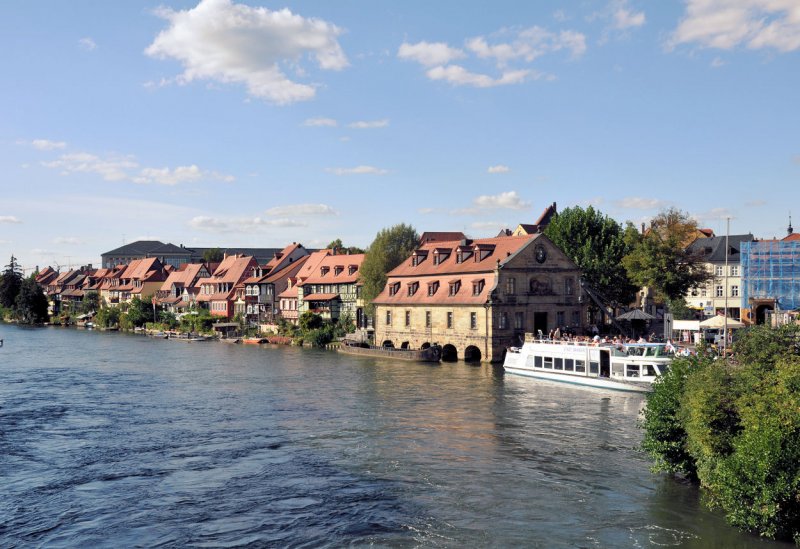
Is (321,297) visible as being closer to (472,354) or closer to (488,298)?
(472,354)

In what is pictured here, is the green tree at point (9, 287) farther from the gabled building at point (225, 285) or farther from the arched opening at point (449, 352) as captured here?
the arched opening at point (449, 352)

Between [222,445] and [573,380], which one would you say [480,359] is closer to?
[573,380]

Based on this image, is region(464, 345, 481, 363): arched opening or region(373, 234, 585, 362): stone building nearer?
region(373, 234, 585, 362): stone building

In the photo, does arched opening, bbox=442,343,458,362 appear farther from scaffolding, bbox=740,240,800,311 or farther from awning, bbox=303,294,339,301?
scaffolding, bbox=740,240,800,311

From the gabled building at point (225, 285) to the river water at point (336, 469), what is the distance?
70035 mm

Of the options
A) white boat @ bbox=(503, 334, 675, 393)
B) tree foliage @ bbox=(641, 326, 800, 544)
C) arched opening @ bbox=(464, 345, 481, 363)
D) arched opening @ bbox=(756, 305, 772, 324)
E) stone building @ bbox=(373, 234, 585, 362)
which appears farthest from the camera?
arched opening @ bbox=(756, 305, 772, 324)

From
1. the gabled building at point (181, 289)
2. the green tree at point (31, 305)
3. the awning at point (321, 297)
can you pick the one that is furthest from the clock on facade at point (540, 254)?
the green tree at point (31, 305)

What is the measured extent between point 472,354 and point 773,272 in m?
37.3

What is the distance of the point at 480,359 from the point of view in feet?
241

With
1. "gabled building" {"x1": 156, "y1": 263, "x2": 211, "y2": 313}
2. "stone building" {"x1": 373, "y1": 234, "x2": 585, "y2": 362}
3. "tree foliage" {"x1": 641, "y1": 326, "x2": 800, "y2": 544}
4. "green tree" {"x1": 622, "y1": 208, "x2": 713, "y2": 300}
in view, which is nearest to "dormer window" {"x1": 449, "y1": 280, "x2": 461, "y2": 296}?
"stone building" {"x1": 373, "y1": 234, "x2": 585, "y2": 362}

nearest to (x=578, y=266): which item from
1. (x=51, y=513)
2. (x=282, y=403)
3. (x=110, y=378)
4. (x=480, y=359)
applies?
(x=480, y=359)

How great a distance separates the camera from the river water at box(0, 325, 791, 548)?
23.9m

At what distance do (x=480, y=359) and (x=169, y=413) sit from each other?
36.5 m

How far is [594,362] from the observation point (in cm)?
5553
